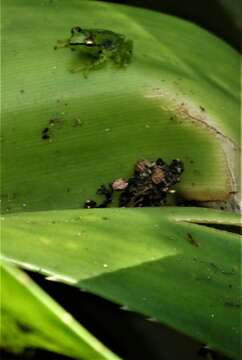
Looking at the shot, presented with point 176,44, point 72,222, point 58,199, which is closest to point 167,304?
point 72,222

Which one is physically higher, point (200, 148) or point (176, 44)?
point (176, 44)

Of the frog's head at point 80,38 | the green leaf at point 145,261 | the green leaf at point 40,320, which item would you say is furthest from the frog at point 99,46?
the green leaf at point 40,320

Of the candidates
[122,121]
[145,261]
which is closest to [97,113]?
[122,121]

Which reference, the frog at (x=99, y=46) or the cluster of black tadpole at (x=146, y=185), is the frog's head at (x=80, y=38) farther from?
the cluster of black tadpole at (x=146, y=185)

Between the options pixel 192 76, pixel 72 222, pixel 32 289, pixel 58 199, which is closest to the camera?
pixel 32 289

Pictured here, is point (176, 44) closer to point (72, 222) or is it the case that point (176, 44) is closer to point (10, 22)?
point (10, 22)

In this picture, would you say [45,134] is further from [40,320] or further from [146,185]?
[40,320]
